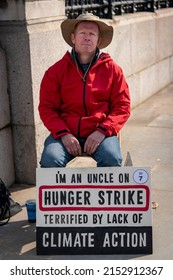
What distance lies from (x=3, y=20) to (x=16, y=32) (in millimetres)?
184

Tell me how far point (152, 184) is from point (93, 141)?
1.39 meters

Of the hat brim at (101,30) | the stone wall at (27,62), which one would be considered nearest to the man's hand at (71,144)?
the hat brim at (101,30)

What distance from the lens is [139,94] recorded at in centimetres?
900

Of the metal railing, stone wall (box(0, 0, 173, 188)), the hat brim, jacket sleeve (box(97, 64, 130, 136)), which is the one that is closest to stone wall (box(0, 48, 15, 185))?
stone wall (box(0, 0, 173, 188))

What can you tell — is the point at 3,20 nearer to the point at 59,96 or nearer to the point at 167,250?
the point at 59,96

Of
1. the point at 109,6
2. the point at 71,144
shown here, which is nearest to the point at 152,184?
the point at 71,144

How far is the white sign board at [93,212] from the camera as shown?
4086 mm

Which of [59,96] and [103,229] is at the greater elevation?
[59,96]

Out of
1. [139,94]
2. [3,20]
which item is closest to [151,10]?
[139,94]

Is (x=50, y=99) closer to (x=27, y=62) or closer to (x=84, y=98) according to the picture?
(x=84, y=98)

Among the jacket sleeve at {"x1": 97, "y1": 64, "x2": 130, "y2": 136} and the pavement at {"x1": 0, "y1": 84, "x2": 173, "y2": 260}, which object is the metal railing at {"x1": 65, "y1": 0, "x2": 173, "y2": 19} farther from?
the jacket sleeve at {"x1": 97, "y1": 64, "x2": 130, "y2": 136}

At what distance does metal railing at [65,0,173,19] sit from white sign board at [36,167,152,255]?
303 centimetres

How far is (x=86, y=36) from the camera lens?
4.44m

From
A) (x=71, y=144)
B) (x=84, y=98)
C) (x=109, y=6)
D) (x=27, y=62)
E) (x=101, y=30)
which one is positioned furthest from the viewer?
(x=109, y=6)
